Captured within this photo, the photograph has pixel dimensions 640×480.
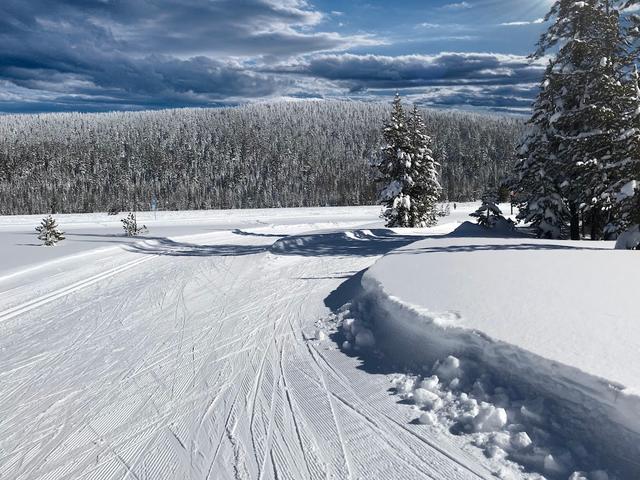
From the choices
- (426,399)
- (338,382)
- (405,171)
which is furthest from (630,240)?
Answer: (405,171)

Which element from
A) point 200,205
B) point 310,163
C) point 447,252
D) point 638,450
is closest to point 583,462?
point 638,450

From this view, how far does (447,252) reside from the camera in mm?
13023

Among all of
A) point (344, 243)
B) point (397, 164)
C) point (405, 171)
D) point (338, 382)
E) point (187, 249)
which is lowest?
point (187, 249)

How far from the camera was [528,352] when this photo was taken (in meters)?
5.00

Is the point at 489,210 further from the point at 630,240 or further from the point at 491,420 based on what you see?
the point at 491,420

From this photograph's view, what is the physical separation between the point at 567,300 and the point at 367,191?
4683 inches

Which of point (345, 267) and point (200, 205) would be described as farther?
point (200, 205)

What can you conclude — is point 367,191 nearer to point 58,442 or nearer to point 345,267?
point 345,267

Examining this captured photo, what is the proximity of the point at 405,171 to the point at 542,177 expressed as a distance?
432 inches

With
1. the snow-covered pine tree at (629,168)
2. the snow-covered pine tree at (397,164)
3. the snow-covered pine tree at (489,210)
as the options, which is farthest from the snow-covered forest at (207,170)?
the snow-covered pine tree at (629,168)

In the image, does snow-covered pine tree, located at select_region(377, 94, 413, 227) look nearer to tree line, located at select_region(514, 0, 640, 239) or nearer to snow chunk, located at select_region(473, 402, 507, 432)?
tree line, located at select_region(514, 0, 640, 239)

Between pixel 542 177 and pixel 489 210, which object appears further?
pixel 489 210

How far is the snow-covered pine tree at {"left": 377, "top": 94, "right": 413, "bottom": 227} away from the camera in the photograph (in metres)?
29.8

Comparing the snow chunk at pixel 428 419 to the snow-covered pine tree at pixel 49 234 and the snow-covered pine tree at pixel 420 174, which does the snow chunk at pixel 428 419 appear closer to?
the snow-covered pine tree at pixel 420 174
